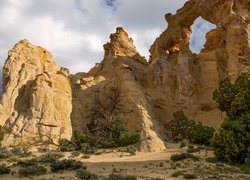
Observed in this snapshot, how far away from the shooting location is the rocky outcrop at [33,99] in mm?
46688

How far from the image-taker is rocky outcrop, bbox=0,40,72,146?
153 feet

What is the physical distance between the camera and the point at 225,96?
125ft

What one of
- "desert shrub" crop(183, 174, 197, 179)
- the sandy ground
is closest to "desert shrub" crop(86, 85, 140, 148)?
the sandy ground

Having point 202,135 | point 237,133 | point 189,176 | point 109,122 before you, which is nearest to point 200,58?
point 202,135

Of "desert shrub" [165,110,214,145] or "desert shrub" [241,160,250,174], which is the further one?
"desert shrub" [165,110,214,145]

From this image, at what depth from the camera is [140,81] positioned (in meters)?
60.9

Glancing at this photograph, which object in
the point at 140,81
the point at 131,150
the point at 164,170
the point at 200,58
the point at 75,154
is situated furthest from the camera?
the point at 200,58

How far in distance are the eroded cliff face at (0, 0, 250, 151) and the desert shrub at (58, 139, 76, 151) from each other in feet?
5.20

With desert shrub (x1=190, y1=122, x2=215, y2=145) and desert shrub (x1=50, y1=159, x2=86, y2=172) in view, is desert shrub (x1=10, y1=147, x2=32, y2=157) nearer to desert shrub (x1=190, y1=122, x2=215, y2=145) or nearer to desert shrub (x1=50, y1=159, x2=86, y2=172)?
desert shrub (x1=50, y1=159, x2=86, y2=172)

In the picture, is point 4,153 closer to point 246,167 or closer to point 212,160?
point 212,160

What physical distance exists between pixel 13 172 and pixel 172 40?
4497cm

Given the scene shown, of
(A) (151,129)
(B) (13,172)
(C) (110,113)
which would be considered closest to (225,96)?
(A) (151,129)

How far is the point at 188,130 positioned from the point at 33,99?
1975 cm

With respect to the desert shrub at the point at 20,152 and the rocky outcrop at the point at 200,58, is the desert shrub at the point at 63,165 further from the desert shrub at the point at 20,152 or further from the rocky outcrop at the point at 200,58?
the rocky outcrop at the point at 200,58
